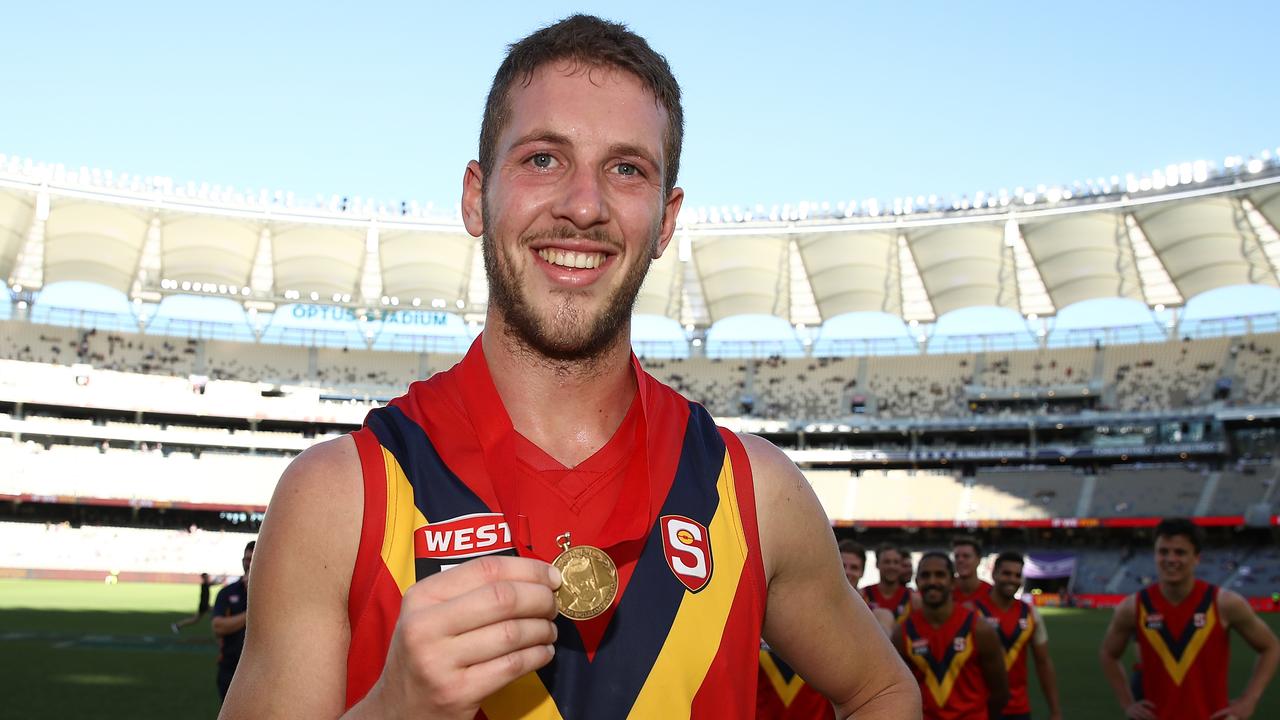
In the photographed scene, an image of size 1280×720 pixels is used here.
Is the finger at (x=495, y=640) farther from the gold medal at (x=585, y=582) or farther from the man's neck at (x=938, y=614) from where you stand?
the man's neck at (x=938, y=614)

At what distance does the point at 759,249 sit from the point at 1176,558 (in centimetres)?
3841

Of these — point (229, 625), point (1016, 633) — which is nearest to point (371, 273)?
point (229, 625)

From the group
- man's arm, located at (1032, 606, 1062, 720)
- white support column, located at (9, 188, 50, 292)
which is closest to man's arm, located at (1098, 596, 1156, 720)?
man's arm, located at (1032, 606, 1062, 720)

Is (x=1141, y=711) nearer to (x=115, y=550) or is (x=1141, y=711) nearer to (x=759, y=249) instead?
(x=759, y=249)

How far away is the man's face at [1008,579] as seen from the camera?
406 inches

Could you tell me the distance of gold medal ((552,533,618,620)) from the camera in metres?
1.47

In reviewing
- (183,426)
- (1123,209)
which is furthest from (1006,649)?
(183,426)

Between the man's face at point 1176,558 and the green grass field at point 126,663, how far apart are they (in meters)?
6.27

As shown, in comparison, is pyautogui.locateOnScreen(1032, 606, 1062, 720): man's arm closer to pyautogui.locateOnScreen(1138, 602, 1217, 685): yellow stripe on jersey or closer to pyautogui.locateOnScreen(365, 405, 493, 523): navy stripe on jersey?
pyautogui.locateOnScreen(1138, 602, 1217, 685): yellow stripe on jersey

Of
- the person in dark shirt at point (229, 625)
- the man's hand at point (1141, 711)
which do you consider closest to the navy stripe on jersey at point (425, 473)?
the man's hand at point (1141, 711)

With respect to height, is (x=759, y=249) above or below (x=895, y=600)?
above

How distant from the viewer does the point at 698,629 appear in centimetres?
170

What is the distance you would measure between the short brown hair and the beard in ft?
0.51

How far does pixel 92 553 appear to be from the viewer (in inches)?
1681
